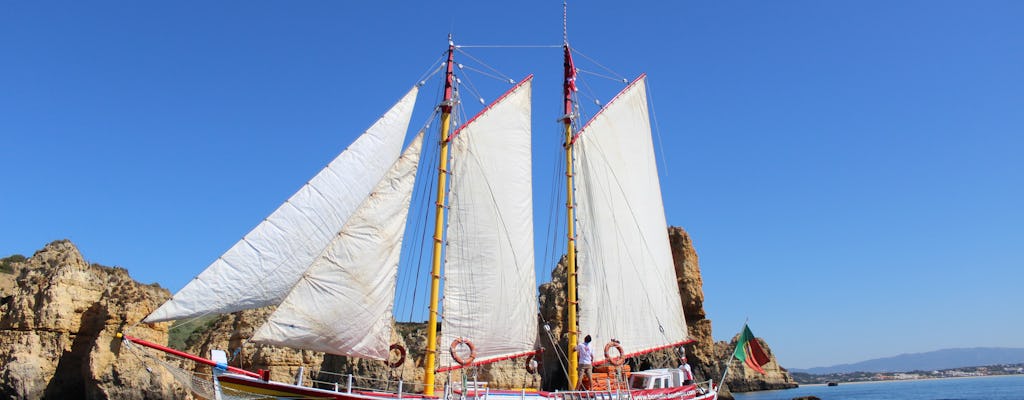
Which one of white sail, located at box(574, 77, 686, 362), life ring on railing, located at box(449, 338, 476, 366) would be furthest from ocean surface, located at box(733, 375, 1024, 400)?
life ring on railing, located at box(449, 338, 476, 366)

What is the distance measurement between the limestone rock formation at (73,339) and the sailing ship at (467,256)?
15.8 m

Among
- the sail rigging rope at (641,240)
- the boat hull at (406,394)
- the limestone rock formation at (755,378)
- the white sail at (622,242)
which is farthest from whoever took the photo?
the limestone rock formation at (755,378)

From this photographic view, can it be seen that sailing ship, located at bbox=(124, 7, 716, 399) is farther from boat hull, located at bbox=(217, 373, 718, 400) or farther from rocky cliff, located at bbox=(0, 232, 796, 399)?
rocky cliff, located at bbox=(0, 232, 796, 399)

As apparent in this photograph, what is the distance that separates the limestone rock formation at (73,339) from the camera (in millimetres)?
36031

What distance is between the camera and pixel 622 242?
121ft

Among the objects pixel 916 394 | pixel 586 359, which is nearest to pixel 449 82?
pixel 586 359

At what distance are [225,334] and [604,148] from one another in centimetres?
2374

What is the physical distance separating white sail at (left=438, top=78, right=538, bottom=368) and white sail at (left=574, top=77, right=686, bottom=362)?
11.4 feet

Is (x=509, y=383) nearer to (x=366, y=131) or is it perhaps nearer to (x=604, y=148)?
(x=604, y=148)

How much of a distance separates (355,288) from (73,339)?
22513 mm

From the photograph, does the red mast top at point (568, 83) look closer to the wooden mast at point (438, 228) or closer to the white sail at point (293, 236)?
the wooden mast at point (438, 228)

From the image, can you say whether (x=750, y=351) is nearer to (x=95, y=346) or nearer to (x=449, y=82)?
(x=449, y=82)

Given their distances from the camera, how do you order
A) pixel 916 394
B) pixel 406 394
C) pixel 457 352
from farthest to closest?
pixel 916 394
pixel 457 352
pixel 406 394

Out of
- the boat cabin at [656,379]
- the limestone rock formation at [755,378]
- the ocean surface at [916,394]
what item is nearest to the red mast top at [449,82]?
the boat cabin at [656,379]
